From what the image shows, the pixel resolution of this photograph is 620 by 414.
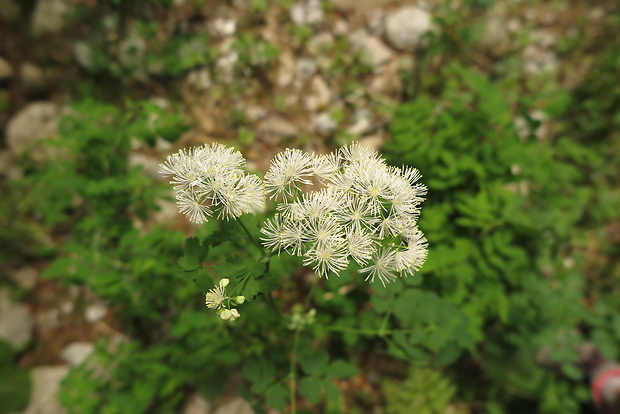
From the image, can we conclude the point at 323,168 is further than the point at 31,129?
No

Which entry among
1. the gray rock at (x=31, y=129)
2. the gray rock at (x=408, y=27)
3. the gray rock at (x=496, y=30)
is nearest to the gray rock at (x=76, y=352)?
the gray rock at (x=31, y=129)

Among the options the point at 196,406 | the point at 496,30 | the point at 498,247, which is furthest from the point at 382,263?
the point at 496,30

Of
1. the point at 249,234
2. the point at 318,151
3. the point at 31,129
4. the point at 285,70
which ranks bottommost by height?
the point at 31,129

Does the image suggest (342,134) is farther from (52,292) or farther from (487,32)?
(52,292)

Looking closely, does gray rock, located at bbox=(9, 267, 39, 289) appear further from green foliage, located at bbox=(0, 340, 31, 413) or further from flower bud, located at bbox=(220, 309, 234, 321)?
flower bud, located at bbox=(220, 309, 234, 321)

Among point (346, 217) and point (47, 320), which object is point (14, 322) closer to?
point (47, 320)

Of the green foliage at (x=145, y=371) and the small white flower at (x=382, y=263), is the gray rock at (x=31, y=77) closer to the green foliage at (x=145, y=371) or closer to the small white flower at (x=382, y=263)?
the green foliage at (x=145, y=371)
